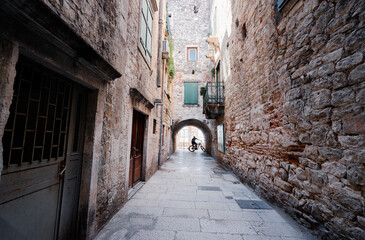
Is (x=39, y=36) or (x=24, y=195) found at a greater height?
(x=39, y=36)

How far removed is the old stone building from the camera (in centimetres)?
129

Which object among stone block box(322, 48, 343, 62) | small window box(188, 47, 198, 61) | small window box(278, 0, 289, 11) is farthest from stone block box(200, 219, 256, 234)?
small window box(188, 47, 198, 61)

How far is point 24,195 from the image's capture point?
4.84 feet

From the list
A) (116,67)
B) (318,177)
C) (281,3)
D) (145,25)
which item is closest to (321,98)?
(318,177)

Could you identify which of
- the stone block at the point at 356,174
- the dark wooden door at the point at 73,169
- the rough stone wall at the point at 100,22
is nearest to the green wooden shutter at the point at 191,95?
the rough stone wall at the point at 100,22

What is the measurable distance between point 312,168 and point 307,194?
1.37ft

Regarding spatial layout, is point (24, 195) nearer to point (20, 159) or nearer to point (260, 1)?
point (20, 159)

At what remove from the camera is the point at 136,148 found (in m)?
Answer: 4.59

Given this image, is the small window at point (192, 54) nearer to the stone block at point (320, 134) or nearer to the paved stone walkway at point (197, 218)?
the paved stone walkway at point (197, 218)

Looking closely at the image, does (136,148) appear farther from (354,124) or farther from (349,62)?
(349,62)

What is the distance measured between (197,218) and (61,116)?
8.42ft

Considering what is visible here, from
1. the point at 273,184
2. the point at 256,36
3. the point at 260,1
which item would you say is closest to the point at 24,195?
the point at 273,184

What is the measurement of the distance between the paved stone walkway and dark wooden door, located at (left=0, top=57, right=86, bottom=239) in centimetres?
94

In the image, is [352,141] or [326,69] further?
[326,69]
